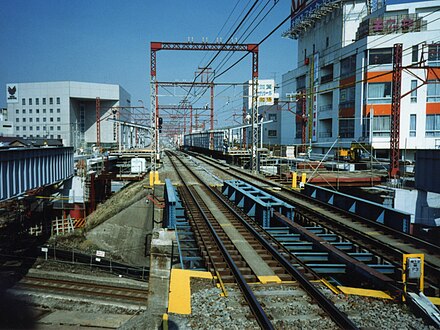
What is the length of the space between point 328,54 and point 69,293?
39674 millimetres

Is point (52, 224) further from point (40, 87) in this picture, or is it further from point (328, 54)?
point (40, 87)

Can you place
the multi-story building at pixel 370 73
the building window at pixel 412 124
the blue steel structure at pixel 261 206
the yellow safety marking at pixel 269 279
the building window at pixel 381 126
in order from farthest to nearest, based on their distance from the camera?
1. the building window at pixel 381 126
2. the building window at pixel 412 124
3. the multi-story building at pixel 370 73
4. the blue steel structure at pixel 261 206
5. the yellow safety marking at pixel 269 279

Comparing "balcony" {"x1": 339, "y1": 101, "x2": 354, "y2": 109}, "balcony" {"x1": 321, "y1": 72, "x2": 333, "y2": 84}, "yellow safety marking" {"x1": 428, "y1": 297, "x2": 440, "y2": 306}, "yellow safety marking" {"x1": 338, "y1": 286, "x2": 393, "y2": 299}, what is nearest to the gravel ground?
"yellow safety marking" {"x1": 338, "y1": 286, "x2": 393, "y2": 299}

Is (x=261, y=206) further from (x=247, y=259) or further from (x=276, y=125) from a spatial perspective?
(x=276, y=125)

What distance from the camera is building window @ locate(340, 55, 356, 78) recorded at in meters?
40.5

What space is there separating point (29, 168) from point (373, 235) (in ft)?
40.8

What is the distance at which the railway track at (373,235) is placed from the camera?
8141mm

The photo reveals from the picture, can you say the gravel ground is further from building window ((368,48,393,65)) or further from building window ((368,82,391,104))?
building window ((368,48,393,65))

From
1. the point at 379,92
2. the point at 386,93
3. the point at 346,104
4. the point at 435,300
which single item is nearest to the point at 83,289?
the point at 435,300

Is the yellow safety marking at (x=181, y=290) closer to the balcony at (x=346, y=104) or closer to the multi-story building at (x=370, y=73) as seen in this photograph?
the multi-story building at (x=370, y=73)

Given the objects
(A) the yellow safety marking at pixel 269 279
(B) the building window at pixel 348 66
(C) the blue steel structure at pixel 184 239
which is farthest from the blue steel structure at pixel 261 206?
(B) the building window at pixel 348 66

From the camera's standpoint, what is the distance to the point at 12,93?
2697 inches

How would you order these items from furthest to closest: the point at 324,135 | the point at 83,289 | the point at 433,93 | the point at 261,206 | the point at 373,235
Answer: the point at 324,135, the point at 433,93, the point at 83,289, the point at 261,206, the point at 373,235

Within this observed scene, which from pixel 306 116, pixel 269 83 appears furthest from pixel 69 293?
pixel 269 83
